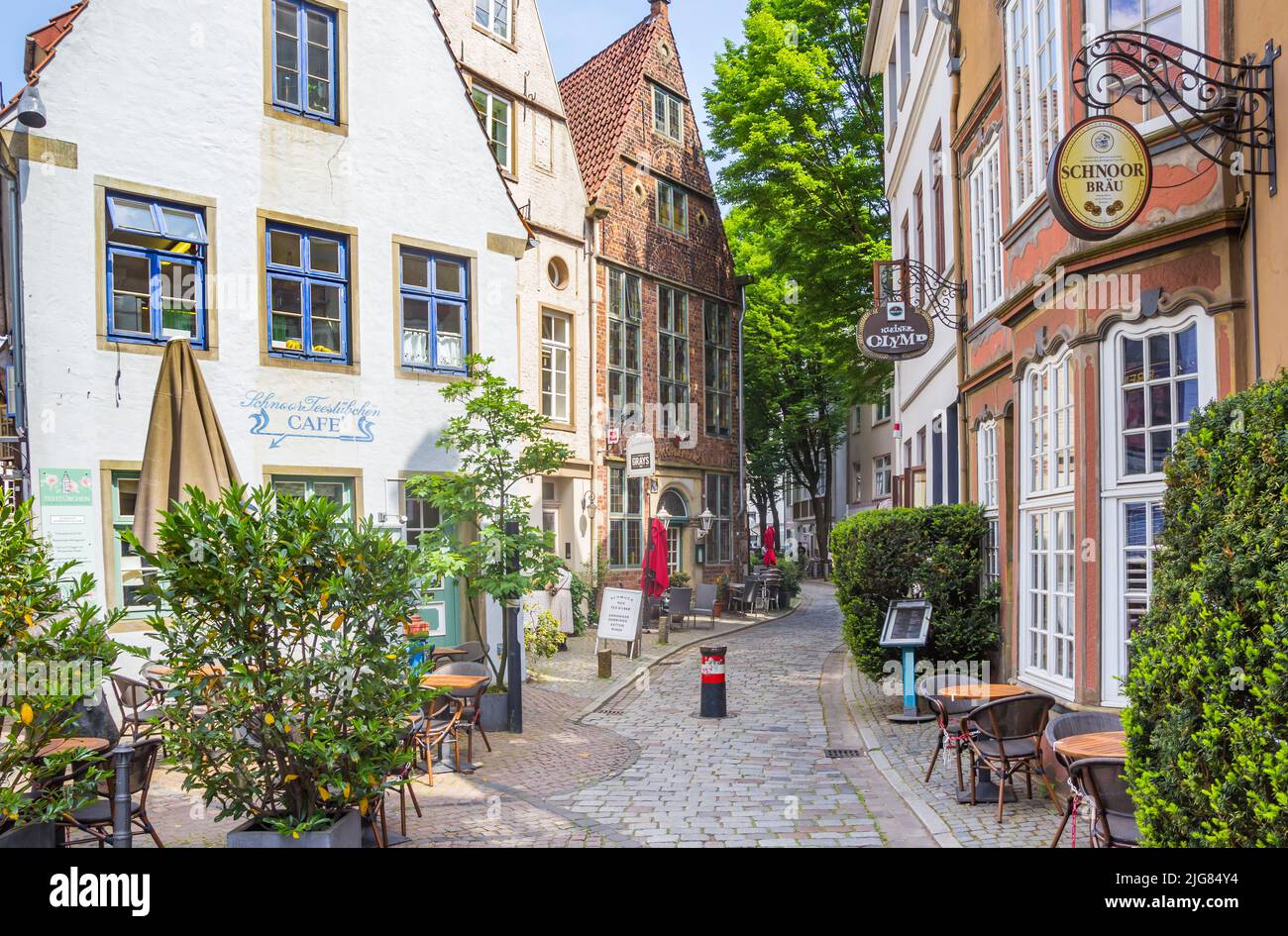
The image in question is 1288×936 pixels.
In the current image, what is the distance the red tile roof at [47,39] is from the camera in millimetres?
10328

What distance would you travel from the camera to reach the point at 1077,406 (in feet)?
24.4

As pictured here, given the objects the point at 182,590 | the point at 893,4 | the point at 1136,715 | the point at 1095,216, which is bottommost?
the point at 1136,715

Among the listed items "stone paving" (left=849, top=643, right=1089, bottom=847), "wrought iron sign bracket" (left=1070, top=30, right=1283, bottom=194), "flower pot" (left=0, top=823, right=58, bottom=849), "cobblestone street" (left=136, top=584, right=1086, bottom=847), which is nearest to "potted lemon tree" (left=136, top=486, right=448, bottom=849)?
"flower pot" (left=0, top=823, right=58, bottom=849)

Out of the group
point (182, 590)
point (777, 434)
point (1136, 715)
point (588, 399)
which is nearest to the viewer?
point (1136, 715)

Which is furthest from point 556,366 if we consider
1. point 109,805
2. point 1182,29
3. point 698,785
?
point 109,805

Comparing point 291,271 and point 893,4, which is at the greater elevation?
point 893,4

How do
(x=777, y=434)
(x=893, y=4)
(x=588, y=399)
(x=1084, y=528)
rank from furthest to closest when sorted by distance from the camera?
1. (x=777, y=434)
2. (x=588, y=399)
3. (x=893, y=4)
4. (x=1084, y=528)

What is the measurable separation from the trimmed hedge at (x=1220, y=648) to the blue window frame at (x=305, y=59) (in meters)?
11.0

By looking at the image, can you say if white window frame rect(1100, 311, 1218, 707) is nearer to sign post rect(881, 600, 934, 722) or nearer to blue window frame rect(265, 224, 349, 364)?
sign post rect(881, 600, 934, 722)

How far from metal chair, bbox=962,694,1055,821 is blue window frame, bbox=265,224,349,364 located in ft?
28.3

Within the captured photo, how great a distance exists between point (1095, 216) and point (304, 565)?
5162 millimetres
